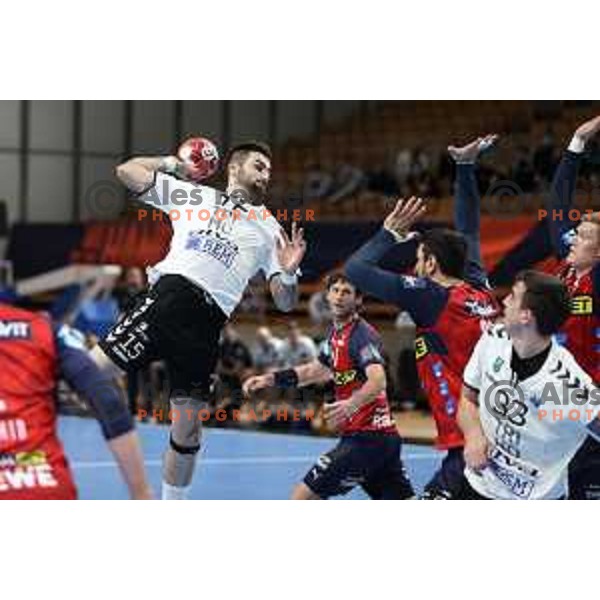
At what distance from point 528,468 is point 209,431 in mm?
14582

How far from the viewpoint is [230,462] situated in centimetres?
1881

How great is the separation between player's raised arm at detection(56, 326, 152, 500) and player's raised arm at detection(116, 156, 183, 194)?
5.46m

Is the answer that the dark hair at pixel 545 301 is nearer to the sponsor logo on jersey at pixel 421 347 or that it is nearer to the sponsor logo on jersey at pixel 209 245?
the sponsor logo on jersey at pixel 421 347

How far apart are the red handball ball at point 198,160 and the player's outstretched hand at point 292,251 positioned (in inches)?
40.0

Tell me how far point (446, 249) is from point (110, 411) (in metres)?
4.30

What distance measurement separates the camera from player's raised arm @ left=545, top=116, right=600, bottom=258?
36.3 ft

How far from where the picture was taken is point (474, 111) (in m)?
28.5

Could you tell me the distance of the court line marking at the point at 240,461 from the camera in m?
18.2

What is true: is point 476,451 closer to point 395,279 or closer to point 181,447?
point 395,279
